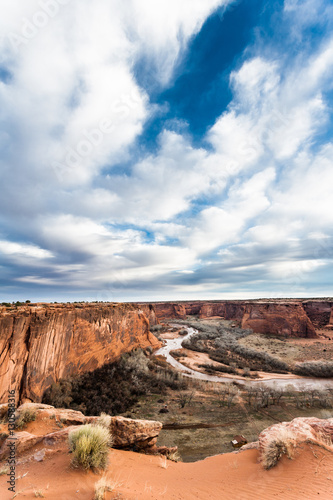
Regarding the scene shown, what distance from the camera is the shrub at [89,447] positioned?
193 inches

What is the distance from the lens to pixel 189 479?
536 centimetres

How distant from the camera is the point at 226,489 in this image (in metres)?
4.70

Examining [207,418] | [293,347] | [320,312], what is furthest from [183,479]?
[320,312]

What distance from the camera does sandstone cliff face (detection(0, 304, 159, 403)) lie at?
414 inches

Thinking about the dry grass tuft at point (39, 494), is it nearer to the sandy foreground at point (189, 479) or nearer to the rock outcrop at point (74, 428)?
the sandy foreground at point (189, 479)

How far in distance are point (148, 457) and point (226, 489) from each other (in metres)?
2.87

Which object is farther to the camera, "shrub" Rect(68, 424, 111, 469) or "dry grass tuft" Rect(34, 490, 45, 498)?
"shrub" Rect(68, 424, 111, 469)

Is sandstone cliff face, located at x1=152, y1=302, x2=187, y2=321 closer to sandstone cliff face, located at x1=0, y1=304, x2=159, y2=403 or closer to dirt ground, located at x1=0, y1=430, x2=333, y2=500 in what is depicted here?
sandstone cliff face, located at x1=0, y1=304, x2=159, y2=403

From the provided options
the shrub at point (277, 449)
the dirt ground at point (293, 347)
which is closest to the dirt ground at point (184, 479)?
the shrub at point (277, 449)

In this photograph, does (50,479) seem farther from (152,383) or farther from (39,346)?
(152,383)

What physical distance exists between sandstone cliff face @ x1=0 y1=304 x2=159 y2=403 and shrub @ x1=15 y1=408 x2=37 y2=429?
10.8 ft

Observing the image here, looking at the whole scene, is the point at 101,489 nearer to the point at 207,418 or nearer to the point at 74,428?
the point at 74,428

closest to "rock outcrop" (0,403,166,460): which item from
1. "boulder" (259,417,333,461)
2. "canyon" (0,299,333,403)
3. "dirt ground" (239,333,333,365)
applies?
"canyon" (0,299,333,403)

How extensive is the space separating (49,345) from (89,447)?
9809mm
